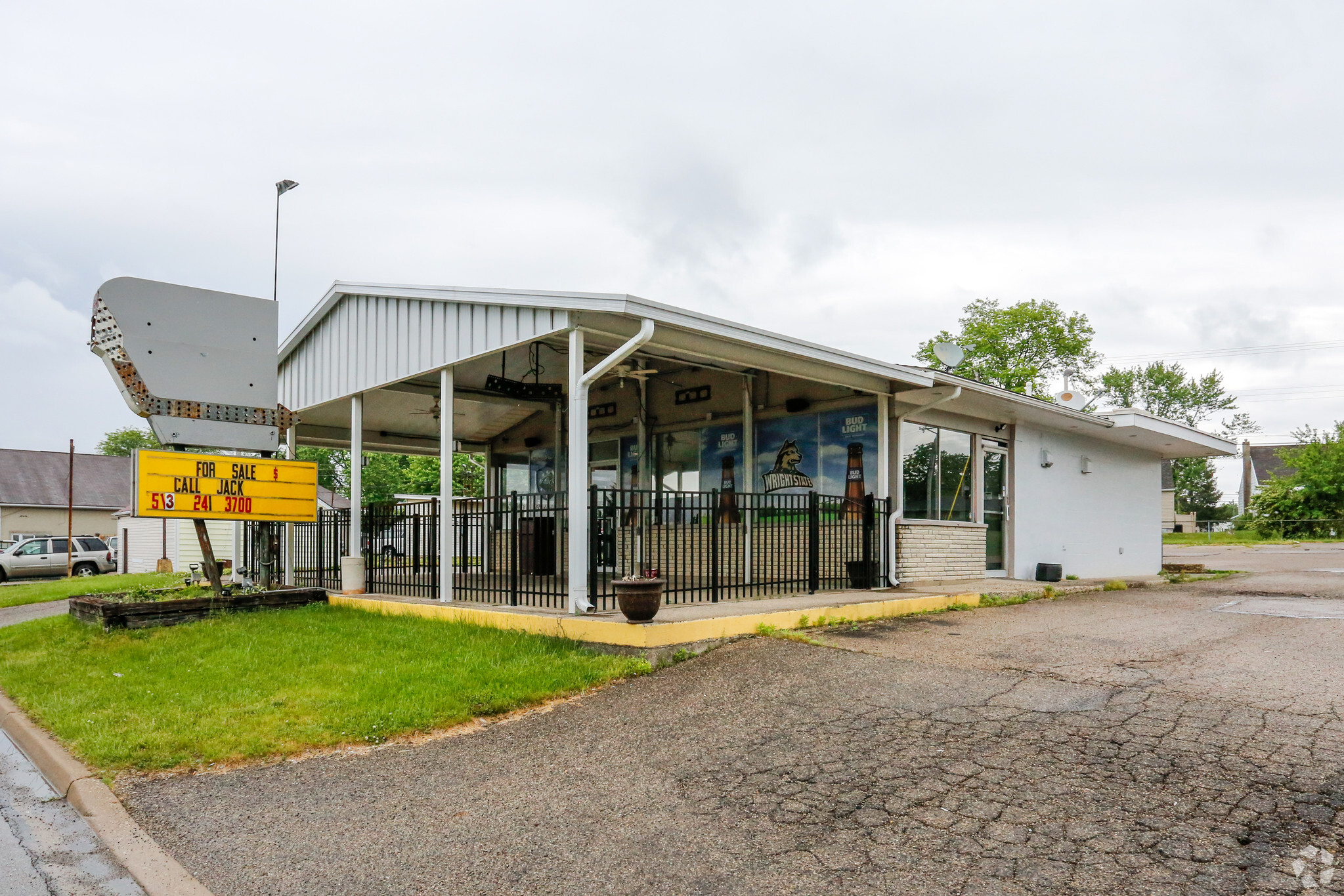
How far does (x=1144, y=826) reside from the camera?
3473 millimetres

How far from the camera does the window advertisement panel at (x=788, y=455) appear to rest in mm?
12508

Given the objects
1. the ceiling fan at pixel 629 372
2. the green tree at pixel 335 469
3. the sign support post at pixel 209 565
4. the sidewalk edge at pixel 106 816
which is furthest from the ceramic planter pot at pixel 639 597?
the green tree at pixel 335 469

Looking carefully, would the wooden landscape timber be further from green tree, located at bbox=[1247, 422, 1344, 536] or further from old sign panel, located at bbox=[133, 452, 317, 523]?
green tree, located at bbox=[1247, 422, 1344, 536]

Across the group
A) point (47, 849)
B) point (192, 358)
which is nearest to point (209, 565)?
point (192, 358)

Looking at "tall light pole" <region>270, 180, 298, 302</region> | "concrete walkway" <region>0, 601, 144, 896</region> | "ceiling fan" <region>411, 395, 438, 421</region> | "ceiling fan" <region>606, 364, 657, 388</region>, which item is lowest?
"concrete walkway" <region>0, 601, 144, 896</region>

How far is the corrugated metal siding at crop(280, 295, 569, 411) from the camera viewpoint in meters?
8.71

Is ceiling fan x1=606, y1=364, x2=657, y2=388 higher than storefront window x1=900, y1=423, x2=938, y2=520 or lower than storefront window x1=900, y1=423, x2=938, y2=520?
higher

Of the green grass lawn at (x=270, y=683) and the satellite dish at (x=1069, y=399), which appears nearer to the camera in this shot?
the green grass lawn at (x=270, y=683)

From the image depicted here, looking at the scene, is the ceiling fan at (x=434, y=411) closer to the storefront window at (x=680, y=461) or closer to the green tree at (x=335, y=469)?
the storefront window at (x=680, y=461)

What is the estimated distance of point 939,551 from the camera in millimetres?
12234

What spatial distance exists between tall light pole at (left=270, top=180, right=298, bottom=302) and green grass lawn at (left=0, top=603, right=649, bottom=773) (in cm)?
558

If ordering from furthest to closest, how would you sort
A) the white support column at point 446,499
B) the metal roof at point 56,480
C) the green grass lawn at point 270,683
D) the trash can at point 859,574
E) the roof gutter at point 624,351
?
the metal roof at point 56,480 → the trash can at point 859,574 → the white support column at point 446,499 → the roof gutter at point 624,351 → the green grass lawn at point 270,683

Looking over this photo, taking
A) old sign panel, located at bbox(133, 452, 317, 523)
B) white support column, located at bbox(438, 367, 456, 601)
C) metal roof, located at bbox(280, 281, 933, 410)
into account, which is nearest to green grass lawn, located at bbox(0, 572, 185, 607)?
old sign panel, located at bbox(133, 452, 317, 523)

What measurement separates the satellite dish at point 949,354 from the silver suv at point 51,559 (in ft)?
94.7
